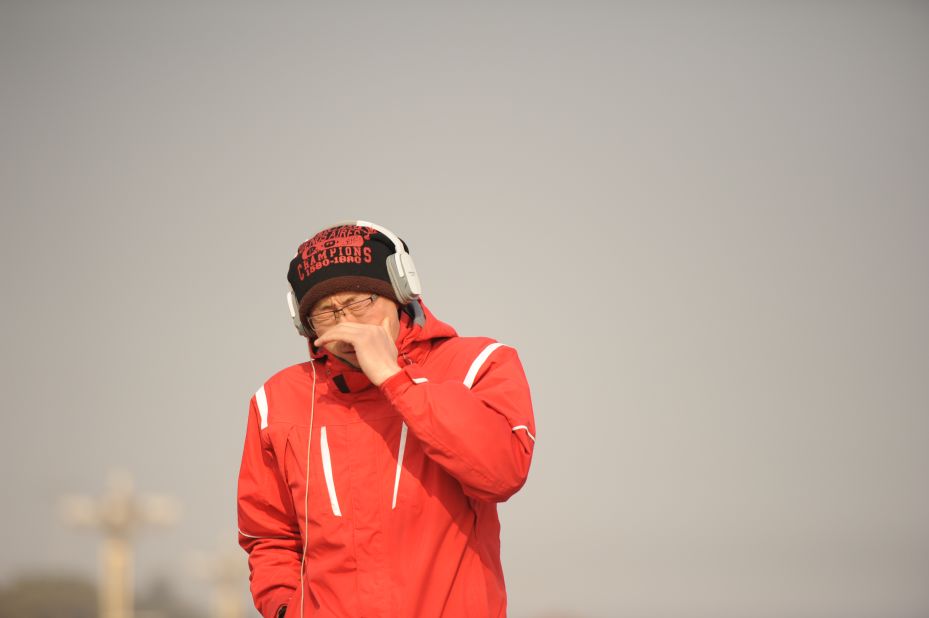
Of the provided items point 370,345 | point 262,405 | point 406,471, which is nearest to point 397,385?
point 370,345

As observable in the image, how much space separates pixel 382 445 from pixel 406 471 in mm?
58

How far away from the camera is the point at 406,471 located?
1433 mm

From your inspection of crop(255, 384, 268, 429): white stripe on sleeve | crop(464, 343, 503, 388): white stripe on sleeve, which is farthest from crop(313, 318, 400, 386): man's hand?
crop(255, 384, 268, 429): white stripe on sleeve

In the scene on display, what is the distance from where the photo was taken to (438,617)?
1.39 meters

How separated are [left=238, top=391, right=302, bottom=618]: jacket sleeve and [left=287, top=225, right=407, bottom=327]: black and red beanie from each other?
0.78 ft

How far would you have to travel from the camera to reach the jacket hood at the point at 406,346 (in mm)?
1491

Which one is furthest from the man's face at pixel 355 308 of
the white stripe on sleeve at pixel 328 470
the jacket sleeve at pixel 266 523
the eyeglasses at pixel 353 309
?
the jacket sleeve at pixel 266 523

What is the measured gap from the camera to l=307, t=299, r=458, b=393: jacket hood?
1491 millimetres

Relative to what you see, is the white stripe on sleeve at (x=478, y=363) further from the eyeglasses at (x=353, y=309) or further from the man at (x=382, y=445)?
the eyeglasses at (x=353, y=309)

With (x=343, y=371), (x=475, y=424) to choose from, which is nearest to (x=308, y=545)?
(x=343, y=371)

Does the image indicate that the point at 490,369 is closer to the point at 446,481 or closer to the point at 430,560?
the point at 446,481

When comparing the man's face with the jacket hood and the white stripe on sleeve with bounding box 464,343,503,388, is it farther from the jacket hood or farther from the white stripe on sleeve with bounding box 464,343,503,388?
the white stripe on sleeve with bounding box 464,343,503,388

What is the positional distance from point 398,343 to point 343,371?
0.09 meters

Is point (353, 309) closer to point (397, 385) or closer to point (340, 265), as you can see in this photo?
point (340, 265)
